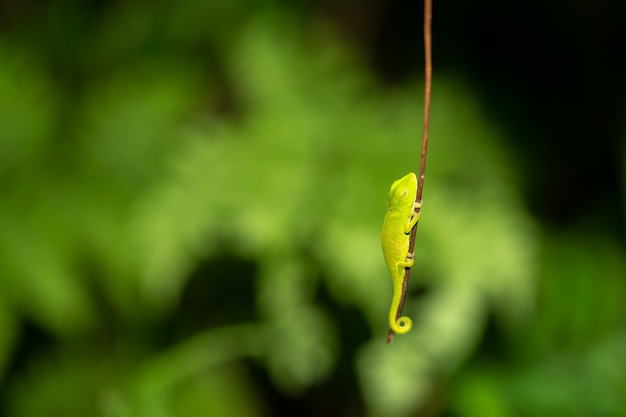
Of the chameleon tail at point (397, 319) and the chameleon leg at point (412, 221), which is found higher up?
the chameleon leg at point (412, 221)

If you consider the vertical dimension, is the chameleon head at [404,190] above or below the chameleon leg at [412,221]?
above

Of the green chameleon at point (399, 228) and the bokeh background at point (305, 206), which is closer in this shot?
the green chameleon at point (399, 228)

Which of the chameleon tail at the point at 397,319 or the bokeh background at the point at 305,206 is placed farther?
the bokeh background at the point at 305,206

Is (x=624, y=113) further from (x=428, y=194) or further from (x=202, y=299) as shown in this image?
(x=202, y=299)

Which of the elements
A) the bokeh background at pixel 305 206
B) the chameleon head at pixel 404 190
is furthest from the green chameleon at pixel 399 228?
the bokeh background at pixel 305 206

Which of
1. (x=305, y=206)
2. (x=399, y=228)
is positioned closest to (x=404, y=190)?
(x=399, y=228)

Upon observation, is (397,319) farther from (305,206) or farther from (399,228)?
(305,206)

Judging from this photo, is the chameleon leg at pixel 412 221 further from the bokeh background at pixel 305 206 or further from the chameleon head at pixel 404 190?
the bokeh background at pixel 305 206

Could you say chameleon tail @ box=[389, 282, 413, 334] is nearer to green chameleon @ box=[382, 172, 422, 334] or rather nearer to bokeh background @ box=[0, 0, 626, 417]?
green chameleon @ box=[382, 172, 422, 334]
